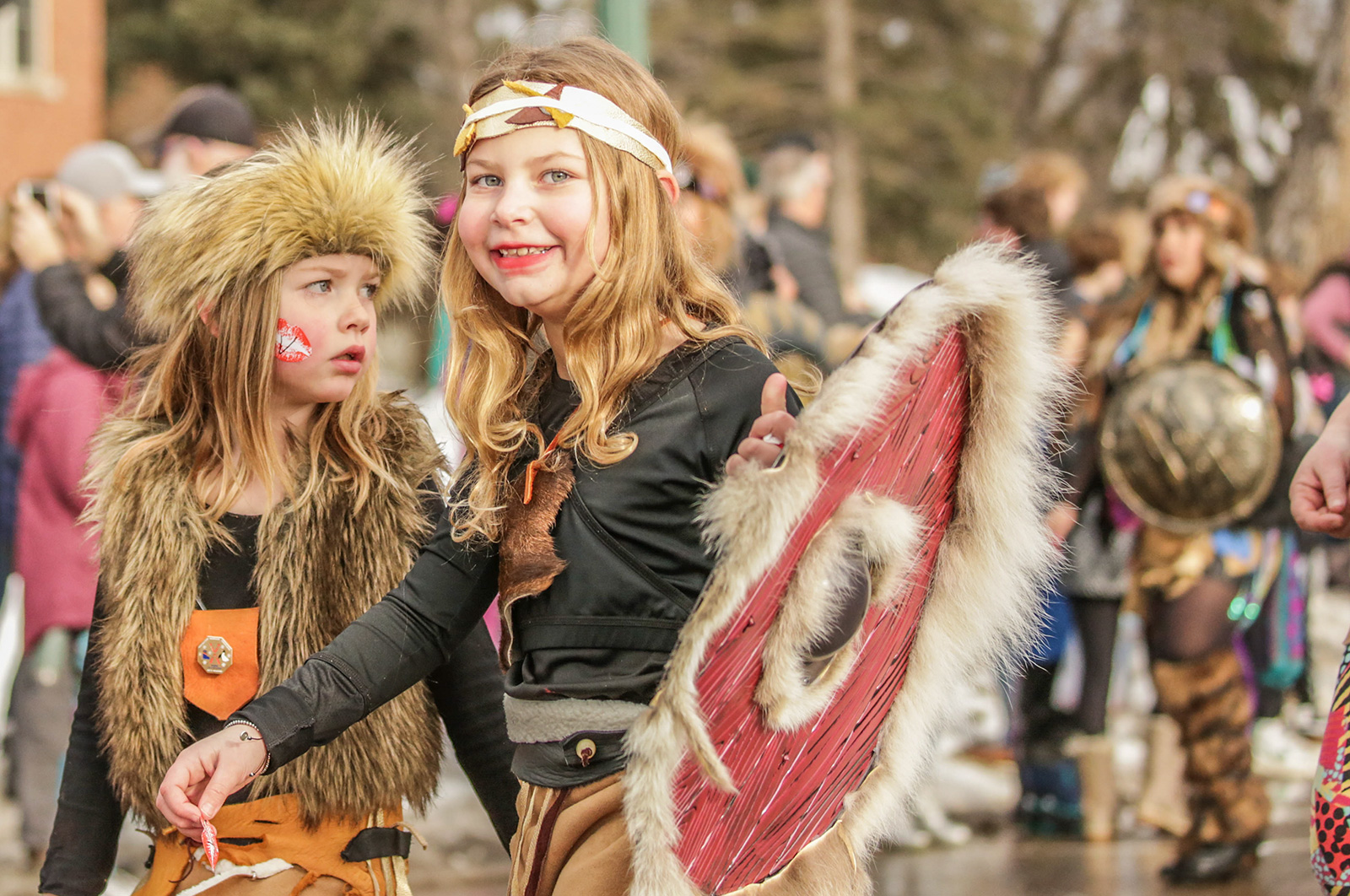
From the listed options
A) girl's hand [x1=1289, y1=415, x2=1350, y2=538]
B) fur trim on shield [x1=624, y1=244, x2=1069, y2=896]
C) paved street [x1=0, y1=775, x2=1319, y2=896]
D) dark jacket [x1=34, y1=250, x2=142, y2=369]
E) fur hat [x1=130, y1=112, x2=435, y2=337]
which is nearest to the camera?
fur trim on shield [x1=624, y1=244, x2=1069, y2=896]

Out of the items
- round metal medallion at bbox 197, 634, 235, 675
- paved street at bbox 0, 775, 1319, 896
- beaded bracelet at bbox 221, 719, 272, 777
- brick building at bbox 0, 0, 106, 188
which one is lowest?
paved street at bbox 0, 775, 1319, 896

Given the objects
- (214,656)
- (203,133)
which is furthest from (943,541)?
(203,133)

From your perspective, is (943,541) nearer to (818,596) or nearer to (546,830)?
(818,596)

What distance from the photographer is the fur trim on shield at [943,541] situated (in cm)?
183

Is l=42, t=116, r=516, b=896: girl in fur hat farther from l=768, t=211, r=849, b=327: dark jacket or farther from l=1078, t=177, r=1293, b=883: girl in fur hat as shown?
l=768, t=211, r=849, b=327: dark jacket

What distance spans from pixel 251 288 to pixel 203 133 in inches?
104

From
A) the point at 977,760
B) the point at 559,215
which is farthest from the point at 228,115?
the point at 977,760

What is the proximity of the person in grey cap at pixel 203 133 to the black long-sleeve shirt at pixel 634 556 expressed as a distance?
9.91ft

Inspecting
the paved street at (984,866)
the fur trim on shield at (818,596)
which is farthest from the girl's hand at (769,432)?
the paved street at (984,866)

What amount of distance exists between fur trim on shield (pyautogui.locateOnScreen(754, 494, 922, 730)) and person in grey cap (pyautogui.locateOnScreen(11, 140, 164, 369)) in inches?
105

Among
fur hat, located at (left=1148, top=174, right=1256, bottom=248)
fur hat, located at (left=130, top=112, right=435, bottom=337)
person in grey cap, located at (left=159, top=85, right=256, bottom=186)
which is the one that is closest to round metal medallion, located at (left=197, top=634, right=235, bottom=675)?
fur hat, located at (left=130, top=112, right=435, bottom=337)

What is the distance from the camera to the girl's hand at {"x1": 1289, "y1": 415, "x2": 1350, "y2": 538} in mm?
2232

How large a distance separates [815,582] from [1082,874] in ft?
12.6

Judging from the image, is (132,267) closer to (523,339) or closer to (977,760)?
(523,339)
